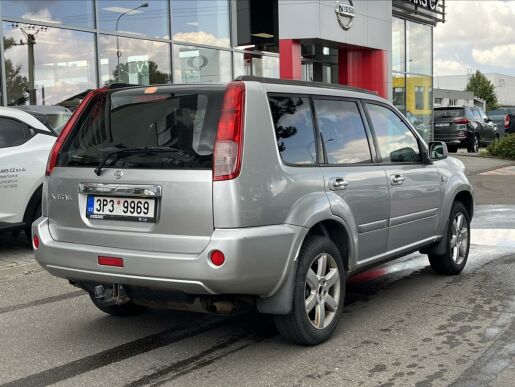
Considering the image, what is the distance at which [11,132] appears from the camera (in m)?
7.52

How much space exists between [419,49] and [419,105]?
7.98ft

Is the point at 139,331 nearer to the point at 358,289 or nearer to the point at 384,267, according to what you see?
the point at 358,289

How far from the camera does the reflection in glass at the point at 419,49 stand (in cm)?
2419

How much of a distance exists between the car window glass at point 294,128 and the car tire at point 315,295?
0.57m

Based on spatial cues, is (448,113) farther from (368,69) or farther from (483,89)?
(483,89)

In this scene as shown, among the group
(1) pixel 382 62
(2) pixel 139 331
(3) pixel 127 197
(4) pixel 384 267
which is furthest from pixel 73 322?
(1) pixel 382 62

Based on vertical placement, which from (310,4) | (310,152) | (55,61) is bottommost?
(310,152)

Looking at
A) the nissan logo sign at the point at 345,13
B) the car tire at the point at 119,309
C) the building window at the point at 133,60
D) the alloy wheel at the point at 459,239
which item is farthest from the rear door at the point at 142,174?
the nissan logo sign at the point at 345,13

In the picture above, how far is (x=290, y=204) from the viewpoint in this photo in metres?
4.00

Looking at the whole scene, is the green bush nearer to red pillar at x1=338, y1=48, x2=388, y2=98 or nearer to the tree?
red pillar at x1=338, y1=48, x2=388, y2=98

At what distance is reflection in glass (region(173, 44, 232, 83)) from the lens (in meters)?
15.5

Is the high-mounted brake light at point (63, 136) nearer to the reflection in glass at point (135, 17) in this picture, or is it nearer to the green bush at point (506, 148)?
the reflection in glass at point (135, 17)

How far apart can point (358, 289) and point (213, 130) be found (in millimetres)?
2728

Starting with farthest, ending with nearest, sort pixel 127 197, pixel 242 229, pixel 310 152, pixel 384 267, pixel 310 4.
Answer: pixel 310 4, pixel 384 267, pixel 310 152, pixel 127 197, pixel 242 229
